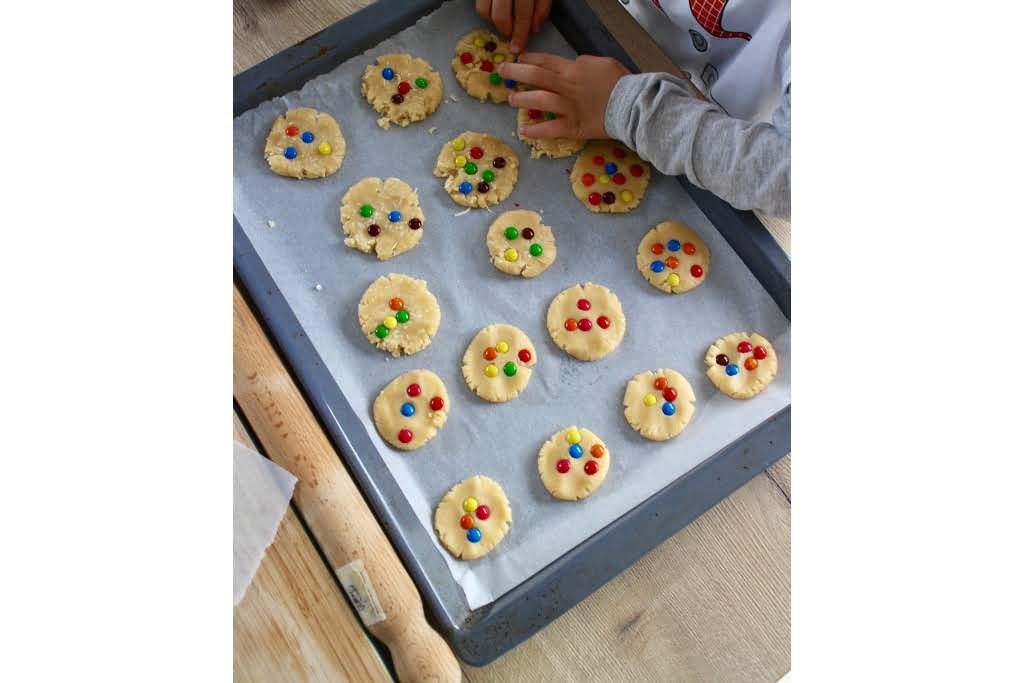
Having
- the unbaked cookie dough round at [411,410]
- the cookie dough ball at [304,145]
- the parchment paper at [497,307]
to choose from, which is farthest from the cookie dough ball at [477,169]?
the unbaked cookie dough round at [411,410]

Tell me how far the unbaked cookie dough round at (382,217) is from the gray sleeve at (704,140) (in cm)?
25

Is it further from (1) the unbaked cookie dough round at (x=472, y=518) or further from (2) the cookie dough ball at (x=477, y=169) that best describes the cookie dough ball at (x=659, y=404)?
(2) the cookie dough ball at (x=477, y=169)

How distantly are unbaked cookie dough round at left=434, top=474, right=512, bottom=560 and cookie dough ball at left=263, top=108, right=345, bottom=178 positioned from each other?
A: 0.41 m

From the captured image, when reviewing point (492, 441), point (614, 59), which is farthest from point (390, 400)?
point (614, 59)

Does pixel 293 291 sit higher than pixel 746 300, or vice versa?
pixel 293 291

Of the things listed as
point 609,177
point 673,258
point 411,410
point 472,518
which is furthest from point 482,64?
point 472,518

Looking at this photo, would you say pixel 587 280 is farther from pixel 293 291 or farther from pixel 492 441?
pixel 293 291

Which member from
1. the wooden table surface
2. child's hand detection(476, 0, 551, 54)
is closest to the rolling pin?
the wooden table surface

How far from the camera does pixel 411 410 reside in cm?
85

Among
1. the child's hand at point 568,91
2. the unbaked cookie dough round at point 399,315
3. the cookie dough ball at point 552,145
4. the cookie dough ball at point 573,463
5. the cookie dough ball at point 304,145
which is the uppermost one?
the cookie dough ball at point 304,145

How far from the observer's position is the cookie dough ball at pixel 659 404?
2.87 feet

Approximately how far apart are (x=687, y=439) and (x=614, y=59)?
1.52 feet

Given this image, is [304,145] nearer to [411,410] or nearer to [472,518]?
[411,410]

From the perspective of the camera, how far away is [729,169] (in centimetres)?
86
